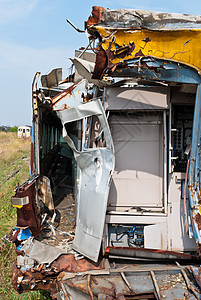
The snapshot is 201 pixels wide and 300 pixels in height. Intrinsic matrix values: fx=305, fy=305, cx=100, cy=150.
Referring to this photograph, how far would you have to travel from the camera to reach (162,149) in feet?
17.3

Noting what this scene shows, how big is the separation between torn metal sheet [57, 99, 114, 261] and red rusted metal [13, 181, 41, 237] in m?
0.78

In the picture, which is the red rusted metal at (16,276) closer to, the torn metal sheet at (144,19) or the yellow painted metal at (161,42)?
the yellow painted metal at (161,42)

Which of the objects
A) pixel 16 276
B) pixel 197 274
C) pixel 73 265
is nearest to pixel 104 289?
pixel 73 265

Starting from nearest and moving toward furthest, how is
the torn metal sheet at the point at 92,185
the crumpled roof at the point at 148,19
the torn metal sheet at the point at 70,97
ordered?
the crumpled roof at the point at 148,19 < the torn metal sheet at the point at 92,185 < the torn metal sheet at the point at 70,97

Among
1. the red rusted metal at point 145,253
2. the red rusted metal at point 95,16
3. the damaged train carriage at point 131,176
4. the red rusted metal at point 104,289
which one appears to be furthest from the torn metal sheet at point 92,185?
the red rusted metal at point 95,16

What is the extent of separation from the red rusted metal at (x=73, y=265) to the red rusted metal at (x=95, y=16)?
3.66m

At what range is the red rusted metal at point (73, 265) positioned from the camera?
191 inches

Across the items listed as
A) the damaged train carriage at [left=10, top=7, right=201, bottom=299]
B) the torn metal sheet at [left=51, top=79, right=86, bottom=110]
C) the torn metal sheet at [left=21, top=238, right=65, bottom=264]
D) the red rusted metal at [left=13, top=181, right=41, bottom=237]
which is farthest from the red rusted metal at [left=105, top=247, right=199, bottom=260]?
the torn metal sheet at [left=51, top=79, right=86, bottom=110]

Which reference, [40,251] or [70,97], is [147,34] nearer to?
[70,97]

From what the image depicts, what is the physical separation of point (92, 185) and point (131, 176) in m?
0.76

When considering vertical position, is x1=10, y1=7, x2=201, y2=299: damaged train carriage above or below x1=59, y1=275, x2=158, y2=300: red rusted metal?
above

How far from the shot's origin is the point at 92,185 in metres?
5.04

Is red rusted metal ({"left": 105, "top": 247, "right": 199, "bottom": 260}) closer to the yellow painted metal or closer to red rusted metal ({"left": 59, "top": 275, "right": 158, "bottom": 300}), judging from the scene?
red rusted metal ({"left": 59, "top": 275, "right": 158, "bottom": 300})

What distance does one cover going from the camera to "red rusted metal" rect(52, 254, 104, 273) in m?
4.85
